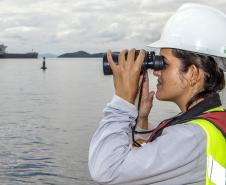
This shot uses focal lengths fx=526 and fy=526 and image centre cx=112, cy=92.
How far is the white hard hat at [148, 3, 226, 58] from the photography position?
9.68ft

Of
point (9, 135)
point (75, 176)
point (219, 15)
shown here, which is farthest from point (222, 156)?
point (9, 135)

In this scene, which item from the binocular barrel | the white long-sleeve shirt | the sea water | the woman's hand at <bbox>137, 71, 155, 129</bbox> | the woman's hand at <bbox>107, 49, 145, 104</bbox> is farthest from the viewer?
the sea water

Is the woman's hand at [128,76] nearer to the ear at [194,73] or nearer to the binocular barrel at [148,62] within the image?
the binocular barrel at [148,62]

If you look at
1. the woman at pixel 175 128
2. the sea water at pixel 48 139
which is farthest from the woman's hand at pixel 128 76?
the sea water at pixel 48 139

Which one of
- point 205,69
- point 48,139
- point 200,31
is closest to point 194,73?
point 205,69

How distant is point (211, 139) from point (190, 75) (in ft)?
1.57

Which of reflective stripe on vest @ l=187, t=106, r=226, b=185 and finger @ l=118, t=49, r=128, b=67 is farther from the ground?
finger @ l=118, t=49, r=128, b=67

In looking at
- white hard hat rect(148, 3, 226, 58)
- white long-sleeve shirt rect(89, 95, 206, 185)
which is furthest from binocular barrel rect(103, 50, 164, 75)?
white long-sleeve shirt rect(89, 95, 206, 185)

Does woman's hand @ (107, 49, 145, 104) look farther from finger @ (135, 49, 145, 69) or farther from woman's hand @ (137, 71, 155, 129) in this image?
woman's hand @ (137, 71, 155, 129)

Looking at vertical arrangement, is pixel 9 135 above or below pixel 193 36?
below

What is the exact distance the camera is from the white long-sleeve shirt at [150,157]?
2.55 metres

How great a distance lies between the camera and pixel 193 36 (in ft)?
9.77

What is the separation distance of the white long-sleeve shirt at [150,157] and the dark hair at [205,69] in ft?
1.34

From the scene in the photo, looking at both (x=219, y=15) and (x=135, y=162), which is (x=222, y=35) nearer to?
(x=219, y=15)
